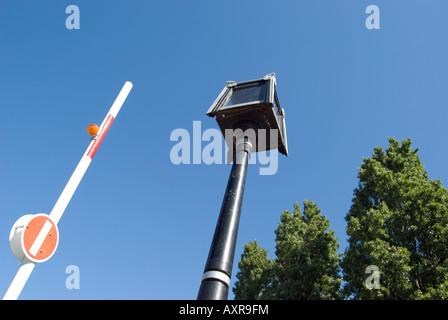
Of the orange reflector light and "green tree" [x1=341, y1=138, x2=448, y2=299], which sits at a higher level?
"green tree" [x1=341, y1=138, x2=448, y2=299]

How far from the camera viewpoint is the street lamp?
7.58 ft

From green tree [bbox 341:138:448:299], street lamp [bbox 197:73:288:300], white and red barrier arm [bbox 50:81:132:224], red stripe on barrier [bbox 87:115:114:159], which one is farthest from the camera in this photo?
green tree [bbox 341:138:448:299]

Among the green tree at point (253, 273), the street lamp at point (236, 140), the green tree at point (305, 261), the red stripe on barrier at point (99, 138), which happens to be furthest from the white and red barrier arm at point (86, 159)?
the green tree at point (253, 273)

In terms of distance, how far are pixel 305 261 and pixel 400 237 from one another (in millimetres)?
5317

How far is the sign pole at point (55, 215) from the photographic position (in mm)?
→ 2176

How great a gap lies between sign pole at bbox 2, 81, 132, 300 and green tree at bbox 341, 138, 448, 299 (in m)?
10.6

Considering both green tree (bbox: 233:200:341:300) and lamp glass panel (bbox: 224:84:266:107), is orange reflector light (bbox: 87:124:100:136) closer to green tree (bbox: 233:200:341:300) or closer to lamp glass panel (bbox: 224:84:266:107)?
lamp glass panel (bbox: 224:84:266:107)

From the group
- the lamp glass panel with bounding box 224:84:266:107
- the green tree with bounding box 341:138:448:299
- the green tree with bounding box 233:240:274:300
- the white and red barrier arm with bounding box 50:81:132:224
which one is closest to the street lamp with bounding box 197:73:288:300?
the lamp glass panel with bounding box 224:84:266:107

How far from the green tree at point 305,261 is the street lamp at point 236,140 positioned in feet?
40.9

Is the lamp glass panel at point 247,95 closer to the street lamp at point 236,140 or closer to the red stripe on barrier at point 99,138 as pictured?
the street lamp at point 236,140

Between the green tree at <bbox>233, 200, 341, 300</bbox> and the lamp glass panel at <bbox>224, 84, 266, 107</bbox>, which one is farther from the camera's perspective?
the green tree at <bbox>233, 200, 341, 300</bbox>

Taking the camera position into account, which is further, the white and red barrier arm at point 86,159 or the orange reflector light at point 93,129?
the orange reflector light at point 93,129

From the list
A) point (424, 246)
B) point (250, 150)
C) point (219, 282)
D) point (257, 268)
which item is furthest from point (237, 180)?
point (257, 268)

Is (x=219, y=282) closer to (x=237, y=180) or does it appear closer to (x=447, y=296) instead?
(x=237, y=180)
